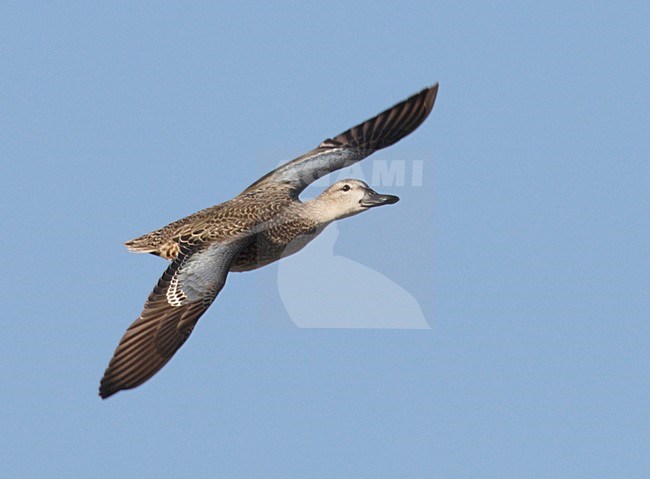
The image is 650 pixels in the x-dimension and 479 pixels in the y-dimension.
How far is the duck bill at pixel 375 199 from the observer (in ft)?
51.2

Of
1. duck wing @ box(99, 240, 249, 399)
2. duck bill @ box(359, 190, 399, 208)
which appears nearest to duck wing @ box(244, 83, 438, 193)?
duck bill @ box(359, 190, 399, 208)

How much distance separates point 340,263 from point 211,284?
79.5 inches

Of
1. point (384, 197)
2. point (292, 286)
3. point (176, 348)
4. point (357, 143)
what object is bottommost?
point (176, 348)

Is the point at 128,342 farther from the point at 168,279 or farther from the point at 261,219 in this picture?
the point at 261,219

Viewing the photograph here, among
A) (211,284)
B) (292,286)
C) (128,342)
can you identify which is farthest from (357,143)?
(128,342)

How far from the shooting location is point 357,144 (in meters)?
16.9

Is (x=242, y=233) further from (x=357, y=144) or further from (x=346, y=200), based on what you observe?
(x=357, y=144)

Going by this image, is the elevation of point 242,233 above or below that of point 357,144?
below

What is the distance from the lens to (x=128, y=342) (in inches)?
546

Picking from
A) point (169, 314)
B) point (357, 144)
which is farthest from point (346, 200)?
point (169, 314)

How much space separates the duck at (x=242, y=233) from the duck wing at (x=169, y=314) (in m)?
0.01

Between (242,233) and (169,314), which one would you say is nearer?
(169,314)

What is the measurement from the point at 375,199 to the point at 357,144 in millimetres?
A: 1471

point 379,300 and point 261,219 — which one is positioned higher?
point 261,219
